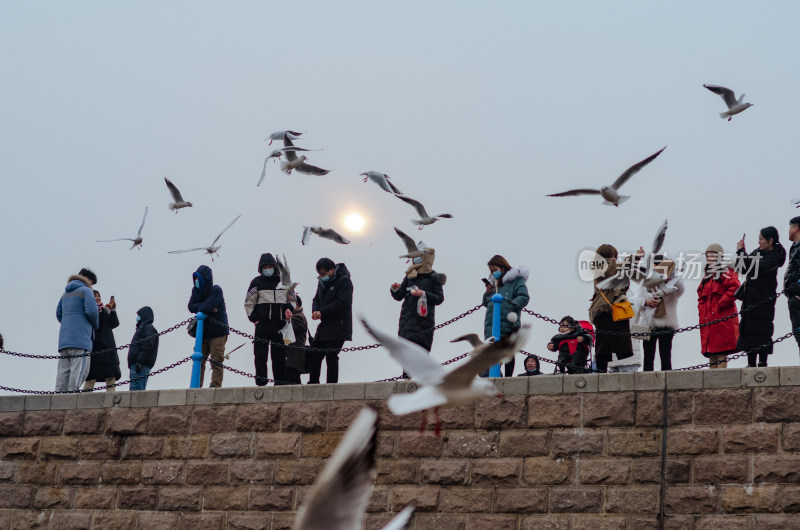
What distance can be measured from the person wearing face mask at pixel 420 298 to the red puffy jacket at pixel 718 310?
2.60m

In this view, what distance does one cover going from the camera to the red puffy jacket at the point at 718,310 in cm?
1055

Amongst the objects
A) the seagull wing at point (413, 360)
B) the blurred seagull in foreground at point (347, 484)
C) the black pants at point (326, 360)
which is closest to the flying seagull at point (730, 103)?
the black pants at point (326, 360)

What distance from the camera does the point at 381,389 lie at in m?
11.1

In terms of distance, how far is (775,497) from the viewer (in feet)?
29.9

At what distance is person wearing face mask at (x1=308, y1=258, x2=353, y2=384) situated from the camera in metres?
12.1

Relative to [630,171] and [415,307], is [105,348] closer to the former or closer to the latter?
[415,307]

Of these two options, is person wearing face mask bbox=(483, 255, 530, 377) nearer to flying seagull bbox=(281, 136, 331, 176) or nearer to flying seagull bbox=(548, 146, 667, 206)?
flying seagull bbox=(548, 146, 667, 206)

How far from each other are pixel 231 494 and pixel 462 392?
229 inches

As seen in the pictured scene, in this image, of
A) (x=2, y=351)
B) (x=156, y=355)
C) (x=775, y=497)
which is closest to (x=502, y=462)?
(x=775, y=497)

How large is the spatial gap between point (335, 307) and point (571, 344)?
2408 mm

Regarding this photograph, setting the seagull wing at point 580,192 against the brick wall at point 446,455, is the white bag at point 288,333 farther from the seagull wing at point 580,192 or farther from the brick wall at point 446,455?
the seagull wing at point 580,192

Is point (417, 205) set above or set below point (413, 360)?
above

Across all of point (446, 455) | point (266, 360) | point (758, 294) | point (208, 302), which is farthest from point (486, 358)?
point (208, 302)

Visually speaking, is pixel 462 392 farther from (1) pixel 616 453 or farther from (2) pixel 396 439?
(2) pixel 396 439
